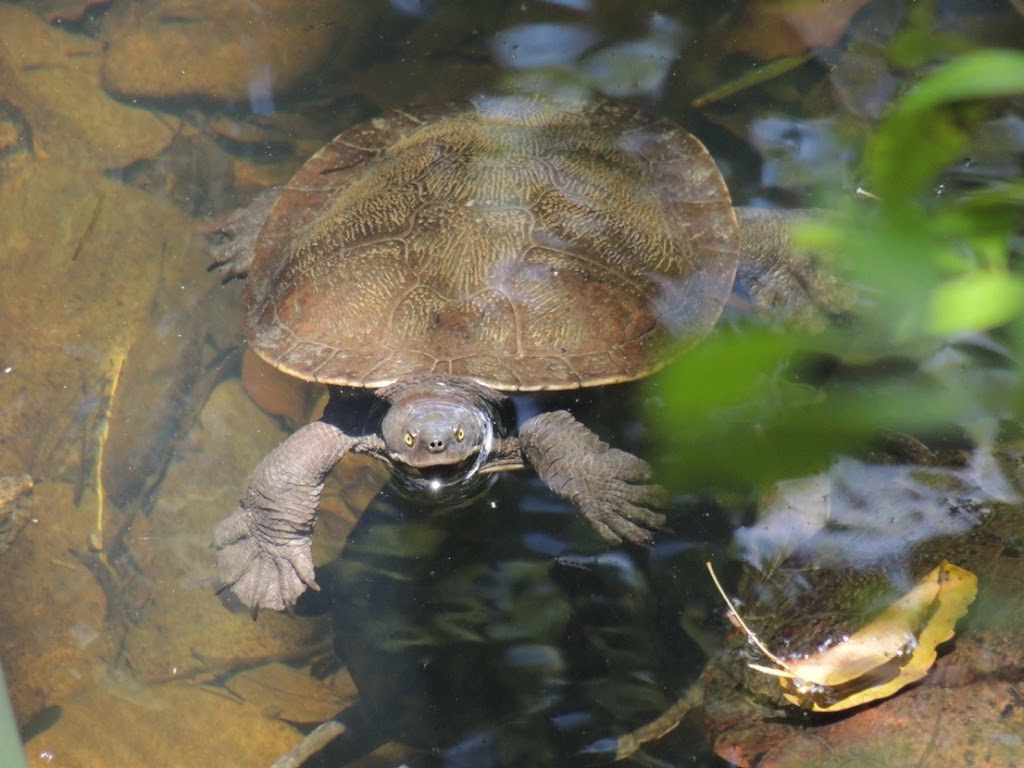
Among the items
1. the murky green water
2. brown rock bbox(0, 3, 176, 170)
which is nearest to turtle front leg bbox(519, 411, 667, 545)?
the murky green water

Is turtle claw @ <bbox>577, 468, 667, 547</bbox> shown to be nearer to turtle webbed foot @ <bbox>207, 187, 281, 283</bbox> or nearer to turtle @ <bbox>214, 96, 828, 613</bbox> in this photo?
turtle @ <bbox>214, 96, 828, 613</bbox>

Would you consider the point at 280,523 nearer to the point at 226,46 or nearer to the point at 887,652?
the point at 887,652

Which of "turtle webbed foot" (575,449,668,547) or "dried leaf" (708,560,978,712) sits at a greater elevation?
"dried leaf" (708,560,978,712)

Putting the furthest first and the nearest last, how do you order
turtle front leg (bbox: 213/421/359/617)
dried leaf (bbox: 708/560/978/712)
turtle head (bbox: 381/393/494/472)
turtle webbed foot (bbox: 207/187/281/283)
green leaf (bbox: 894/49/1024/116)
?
turtle webbed foot (bbox: 207/187/281/283), turtle front leg (bbox: 213/421/359/617), turtle head (bbox: 381/393/494/472), dried leaf (bbox: 708/560/978/712), green leaf (bbox: 894/49/1024/116)

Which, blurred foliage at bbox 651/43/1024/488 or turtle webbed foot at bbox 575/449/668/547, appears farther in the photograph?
turtle webbed foot at bbox 575/449/668/547

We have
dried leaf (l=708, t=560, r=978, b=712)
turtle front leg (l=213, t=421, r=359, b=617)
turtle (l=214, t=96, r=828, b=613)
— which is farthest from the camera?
turtle front leg (l=213, t=421, r=359, b=617)

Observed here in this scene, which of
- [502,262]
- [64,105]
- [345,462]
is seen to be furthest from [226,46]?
[502,262]

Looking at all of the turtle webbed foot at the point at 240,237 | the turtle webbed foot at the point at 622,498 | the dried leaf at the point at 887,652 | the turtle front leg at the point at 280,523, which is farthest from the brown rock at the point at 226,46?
the dried leaf at the point at 887,652
